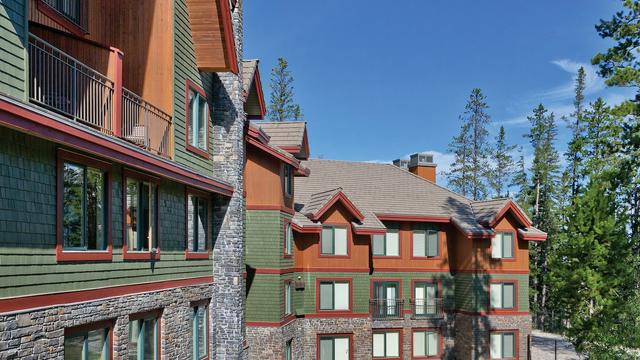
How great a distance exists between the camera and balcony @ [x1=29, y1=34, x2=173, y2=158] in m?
8.54

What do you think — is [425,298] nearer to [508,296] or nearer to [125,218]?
[508,296]

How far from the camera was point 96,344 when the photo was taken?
9.40m

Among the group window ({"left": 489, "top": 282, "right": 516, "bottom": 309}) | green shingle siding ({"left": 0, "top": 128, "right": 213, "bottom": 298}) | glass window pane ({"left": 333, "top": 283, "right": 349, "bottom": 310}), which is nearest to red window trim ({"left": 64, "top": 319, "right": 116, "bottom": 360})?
green shingle siding ({"left": 0, "top": 128, "right": 213, "bottom": 298})

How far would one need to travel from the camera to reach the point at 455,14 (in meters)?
37.0

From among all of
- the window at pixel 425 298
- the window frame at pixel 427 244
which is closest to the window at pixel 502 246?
the window frame at pixel 427 244

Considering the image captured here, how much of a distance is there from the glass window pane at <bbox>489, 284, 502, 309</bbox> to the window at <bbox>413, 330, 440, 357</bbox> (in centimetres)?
315

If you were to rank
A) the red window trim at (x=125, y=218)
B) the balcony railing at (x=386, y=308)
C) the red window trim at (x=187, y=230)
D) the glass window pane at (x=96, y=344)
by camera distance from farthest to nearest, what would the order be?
the balcony railing at (x=386, y=308) < the red window trim at (x=187, y=230) < the red window trim at (x=125, y=218) < the glass window pane at (x=96, y=344)

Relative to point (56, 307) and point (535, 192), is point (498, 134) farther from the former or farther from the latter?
point (56, 307)

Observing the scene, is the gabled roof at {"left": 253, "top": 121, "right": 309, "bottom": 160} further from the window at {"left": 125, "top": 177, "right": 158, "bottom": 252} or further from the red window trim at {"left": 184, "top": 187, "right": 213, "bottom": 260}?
the window at {"left": 125, "top": 177, "right": 158, "bottom": 252}

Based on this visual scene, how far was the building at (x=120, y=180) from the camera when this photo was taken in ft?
24.3

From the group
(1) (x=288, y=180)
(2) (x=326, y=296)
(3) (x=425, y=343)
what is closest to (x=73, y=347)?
(1) (x=288, y=180)

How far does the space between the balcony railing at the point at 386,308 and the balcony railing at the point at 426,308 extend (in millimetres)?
722

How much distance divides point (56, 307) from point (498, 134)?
51.1 metres

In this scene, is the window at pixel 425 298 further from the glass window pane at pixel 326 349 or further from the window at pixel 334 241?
the glass window pane at pixel 326 349
